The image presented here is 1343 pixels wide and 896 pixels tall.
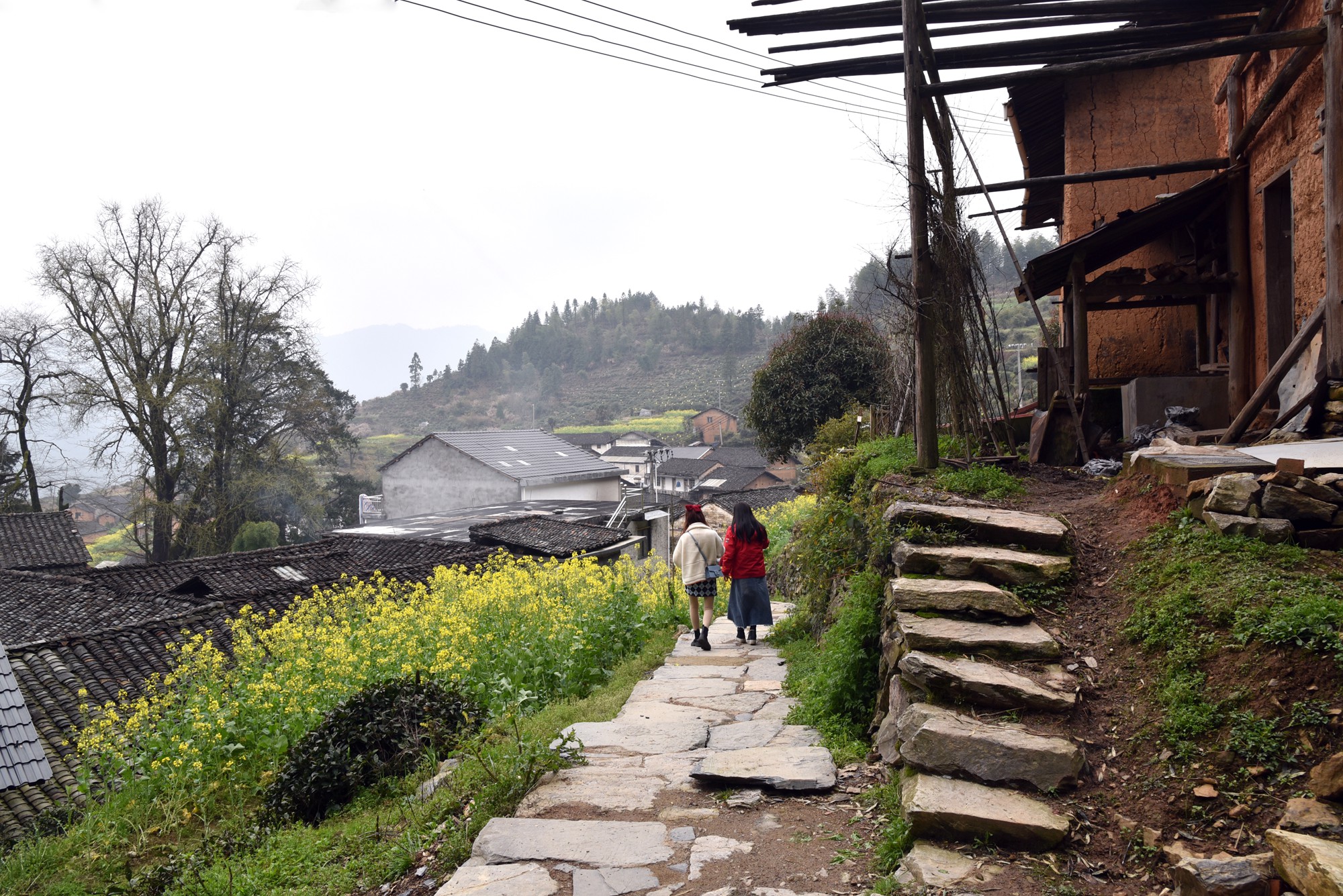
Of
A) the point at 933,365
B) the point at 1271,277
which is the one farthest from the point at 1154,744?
the point at 1271,277

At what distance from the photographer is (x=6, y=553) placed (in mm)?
27906

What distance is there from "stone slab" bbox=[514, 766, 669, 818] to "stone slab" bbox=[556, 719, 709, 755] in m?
0.39

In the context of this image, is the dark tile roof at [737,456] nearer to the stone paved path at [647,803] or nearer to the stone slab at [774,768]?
the stone paved path at [647,803]

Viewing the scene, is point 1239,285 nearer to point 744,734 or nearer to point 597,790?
point 744,734

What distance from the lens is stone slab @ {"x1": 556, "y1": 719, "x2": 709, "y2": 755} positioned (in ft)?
16.5

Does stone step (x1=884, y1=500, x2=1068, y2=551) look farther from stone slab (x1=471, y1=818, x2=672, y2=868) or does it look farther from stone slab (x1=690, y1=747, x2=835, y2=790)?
stone slab (x1=471, y1=818, x2=672, y2=868)

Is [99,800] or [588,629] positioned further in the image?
[588,629]

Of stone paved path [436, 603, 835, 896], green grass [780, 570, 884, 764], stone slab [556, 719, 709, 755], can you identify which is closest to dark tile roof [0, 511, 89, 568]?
stone slab [556, 719, 709, 755]

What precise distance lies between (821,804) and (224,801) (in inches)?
198

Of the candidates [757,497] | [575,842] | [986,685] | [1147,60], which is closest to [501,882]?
[575,842]

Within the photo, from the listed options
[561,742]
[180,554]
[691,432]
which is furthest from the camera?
[691,432]

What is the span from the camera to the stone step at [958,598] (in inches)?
173

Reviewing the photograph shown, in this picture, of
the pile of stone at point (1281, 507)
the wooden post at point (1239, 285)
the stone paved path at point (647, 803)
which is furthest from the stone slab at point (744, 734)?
the wooden post at point (1239, 285)

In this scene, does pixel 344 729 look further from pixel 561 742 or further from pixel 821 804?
pixel 821 804
